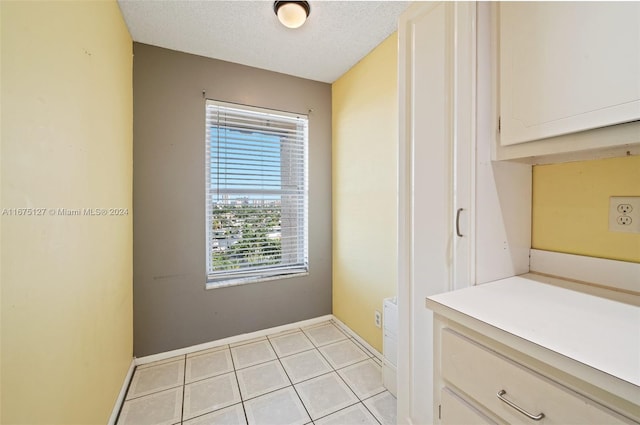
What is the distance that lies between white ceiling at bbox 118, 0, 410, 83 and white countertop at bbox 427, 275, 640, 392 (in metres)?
1.75

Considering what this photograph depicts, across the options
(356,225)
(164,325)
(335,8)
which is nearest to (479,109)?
(335,8)

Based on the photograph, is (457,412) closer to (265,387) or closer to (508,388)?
(508,388)

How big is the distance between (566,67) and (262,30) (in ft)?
5.96

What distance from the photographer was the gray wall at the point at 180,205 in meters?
2.04

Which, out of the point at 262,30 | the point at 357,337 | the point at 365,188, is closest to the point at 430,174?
the point at 365,188

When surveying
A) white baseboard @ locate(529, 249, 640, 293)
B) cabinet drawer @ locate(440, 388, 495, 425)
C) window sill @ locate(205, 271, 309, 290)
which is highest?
white baseboard @ locate(529, 249, 640, 293)

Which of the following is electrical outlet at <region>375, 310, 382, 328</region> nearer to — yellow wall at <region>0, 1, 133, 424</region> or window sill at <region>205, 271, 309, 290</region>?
window sill at <region>205, 271, 309, 290</region>

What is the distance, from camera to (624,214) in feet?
2.88

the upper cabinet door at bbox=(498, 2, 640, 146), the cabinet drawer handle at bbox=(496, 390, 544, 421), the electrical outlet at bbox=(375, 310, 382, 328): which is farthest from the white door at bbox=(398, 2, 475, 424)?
the electrical outlet at bbox=(375, 310, 382, 328)

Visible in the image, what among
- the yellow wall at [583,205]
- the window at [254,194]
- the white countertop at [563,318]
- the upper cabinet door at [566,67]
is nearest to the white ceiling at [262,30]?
the window at [254,194]

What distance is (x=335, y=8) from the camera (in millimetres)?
1678

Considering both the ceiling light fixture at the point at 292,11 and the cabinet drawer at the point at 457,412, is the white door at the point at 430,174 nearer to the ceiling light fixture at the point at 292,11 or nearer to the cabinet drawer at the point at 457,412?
the cabinet drawer at the point at 457,412

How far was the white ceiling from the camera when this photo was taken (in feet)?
5.46

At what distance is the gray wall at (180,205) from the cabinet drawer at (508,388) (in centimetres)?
195
